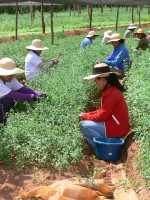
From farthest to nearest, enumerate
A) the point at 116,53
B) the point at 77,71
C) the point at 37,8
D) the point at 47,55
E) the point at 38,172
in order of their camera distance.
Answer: the point at 37,8, the point at 47,55, the point at 116,53, the point at 77,71, the point at 38,172

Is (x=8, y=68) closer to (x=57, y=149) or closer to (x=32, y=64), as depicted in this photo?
(x=57, y=149)

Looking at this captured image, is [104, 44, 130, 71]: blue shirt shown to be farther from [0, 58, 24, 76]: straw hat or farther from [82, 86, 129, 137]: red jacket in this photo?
[0, 58, 24, 76]: straw hat

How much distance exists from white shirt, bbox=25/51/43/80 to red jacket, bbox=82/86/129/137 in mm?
2865

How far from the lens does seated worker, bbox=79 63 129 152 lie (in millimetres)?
5184

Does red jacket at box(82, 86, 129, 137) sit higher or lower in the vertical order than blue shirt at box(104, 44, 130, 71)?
lower

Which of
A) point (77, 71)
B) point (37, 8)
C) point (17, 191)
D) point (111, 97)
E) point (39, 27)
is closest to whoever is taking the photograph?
point (17, 191)

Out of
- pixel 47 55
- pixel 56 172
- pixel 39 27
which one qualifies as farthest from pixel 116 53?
pixel 39 27

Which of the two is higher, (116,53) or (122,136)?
(116,53)

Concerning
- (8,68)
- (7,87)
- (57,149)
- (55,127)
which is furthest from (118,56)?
(57,149)

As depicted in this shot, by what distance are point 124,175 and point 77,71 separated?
295 centimetres

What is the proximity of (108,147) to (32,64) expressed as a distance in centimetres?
352

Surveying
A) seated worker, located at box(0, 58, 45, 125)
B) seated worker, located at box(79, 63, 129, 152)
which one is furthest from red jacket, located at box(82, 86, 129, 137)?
seated worker, located at box(0, 58, 45, 125)

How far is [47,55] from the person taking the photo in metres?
11.0

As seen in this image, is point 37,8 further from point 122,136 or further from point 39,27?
point 122,136
